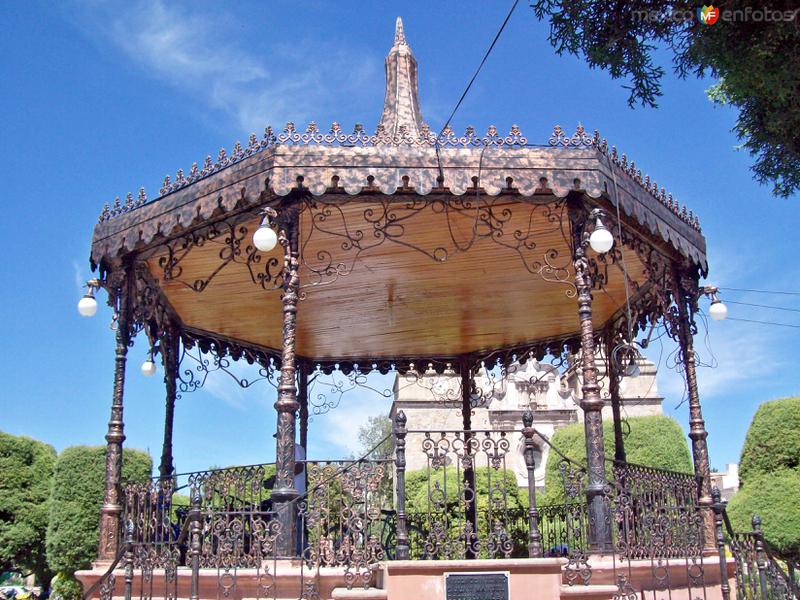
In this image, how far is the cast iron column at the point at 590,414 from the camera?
24.0 ft

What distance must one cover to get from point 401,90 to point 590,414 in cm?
708

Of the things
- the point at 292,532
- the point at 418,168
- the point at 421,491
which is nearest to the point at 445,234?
the point at 418,168

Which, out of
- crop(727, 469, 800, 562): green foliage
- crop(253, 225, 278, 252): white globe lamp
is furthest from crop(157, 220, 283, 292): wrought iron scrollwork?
crop(727, 469, 800, 562): green foliage

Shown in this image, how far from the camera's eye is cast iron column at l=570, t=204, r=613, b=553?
24.0ft

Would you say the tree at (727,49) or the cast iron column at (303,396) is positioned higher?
the tree at (727,49)

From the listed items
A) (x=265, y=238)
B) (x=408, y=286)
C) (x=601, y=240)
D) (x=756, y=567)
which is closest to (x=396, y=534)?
(x=265, y=238)

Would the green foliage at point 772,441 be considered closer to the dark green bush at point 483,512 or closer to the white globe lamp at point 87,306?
the dark green bush at point 483,512

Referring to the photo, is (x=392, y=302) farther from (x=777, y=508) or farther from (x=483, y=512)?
(x=777, y=508)

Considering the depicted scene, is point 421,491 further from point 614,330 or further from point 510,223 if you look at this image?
point 510,223

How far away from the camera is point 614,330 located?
484 inches

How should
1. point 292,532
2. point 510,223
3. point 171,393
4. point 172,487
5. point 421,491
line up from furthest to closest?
point 421,491, point 171,393, point 510,223, point 172,487, point 292,532

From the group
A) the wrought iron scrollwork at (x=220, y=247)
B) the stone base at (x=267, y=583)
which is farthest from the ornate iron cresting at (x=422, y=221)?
the stone base at (x=267, y=583)

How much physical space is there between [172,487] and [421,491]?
16536mm

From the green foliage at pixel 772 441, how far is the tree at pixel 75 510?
12.9m
